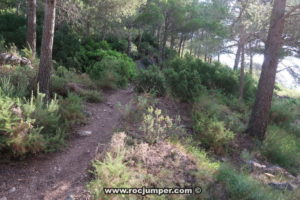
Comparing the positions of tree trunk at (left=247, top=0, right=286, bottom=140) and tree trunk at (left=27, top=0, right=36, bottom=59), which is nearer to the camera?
tree trunk at (left=247, top=0, right=286, bottom=140)

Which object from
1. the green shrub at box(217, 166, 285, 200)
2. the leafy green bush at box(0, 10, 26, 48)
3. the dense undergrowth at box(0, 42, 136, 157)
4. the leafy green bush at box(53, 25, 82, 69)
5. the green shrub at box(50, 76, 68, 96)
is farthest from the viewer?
the leafy green bush at box(53, 25, 82, 69)

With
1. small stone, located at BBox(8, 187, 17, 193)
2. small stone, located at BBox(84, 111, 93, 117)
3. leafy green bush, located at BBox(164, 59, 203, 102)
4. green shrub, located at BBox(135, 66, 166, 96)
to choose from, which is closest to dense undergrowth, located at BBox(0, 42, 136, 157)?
small stone, located at BBox(84, 111, 93, 117)

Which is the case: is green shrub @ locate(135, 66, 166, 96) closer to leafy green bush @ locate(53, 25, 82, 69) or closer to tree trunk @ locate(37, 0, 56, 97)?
tree trunk @ locate(37, 0, 56, 97)

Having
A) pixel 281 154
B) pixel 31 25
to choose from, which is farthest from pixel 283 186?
pixel 31 25

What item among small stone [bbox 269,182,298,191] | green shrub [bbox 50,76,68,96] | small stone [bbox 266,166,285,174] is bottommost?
small stone [bbox 266,166,285,174]

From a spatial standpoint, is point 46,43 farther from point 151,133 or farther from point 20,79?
point 151,133

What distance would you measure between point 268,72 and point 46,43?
5.95 meters

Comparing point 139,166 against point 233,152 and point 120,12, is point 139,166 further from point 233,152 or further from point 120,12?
point 120,12

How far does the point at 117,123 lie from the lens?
16.3 feet

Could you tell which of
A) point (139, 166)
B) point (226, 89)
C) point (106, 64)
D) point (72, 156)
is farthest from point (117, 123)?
point (226, 89)

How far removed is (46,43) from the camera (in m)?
4.82

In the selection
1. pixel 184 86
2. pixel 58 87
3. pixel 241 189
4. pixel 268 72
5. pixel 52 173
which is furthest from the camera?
pixel 184 86

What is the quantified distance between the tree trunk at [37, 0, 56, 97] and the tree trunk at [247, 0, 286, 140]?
5.81 m

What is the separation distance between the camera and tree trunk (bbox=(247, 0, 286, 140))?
6.34 metres
